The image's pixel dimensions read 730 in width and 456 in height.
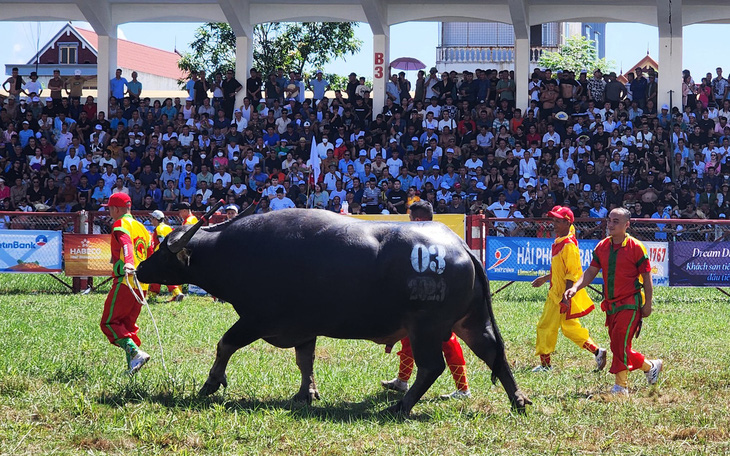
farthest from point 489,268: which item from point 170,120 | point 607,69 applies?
point 607,69

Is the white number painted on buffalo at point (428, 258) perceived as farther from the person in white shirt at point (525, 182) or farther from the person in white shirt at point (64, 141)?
the person in white shirt at point (64, 141)

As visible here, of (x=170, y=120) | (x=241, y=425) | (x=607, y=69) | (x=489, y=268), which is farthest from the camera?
(x=607, y=69)

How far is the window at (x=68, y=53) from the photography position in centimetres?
6609

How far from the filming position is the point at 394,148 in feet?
77.9

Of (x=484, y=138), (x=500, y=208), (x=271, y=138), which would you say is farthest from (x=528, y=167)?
(x=271, y=138)

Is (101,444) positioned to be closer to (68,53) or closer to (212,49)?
(212,49)

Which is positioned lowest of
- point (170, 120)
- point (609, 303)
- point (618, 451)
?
point (618, 451)

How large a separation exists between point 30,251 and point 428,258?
11.7 metres

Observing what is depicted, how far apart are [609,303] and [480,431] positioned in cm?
251

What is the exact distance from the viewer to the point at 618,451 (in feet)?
21.5

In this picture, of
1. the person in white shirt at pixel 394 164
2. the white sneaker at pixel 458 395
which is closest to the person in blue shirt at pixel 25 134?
the person in white shirt at pixel 394 164

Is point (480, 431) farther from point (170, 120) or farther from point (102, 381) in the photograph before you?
point (170, 120)

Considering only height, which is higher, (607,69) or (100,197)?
(607,69)

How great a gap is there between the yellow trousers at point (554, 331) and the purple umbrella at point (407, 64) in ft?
82.5
